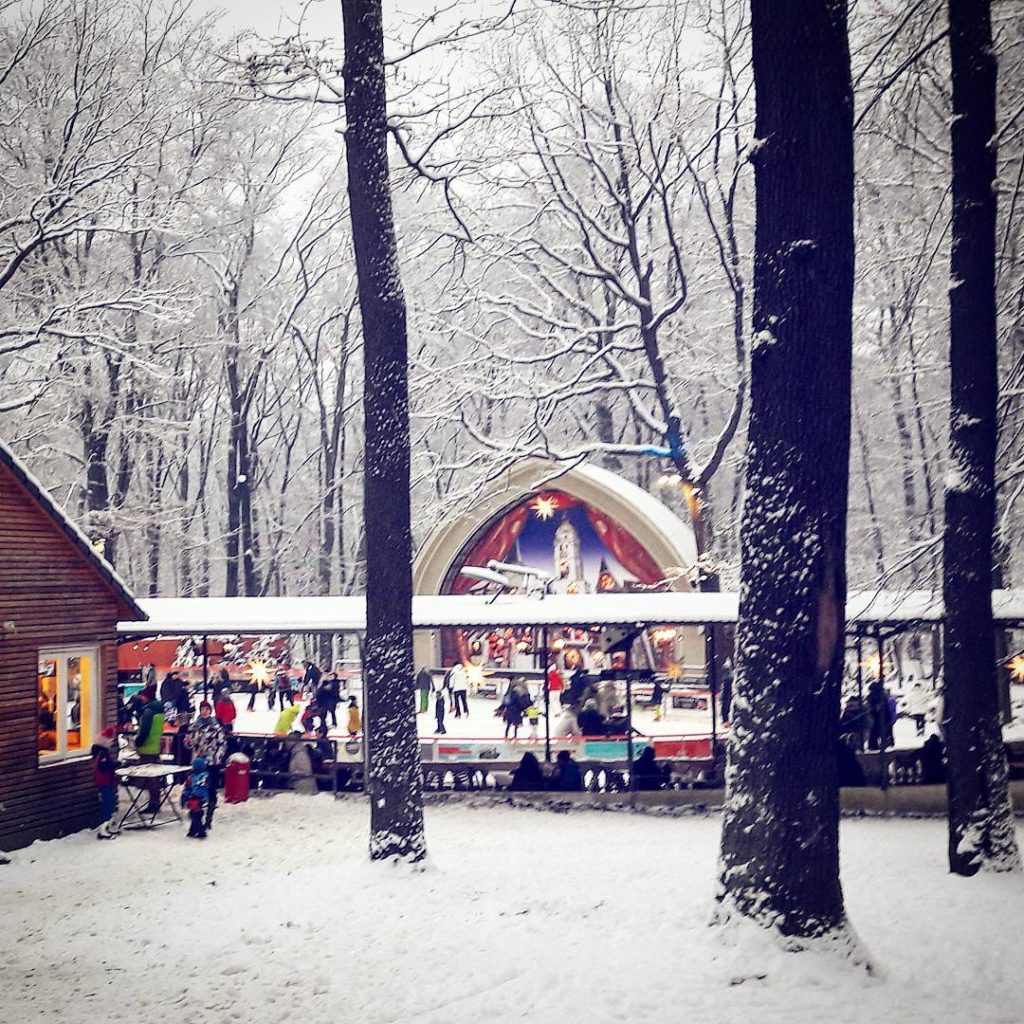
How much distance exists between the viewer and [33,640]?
16.0 m

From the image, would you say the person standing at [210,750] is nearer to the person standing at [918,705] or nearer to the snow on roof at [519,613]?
the snow on roof at [519,613]

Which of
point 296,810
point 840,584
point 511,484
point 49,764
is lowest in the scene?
point 296,810

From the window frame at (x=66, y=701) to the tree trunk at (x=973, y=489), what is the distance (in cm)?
1284

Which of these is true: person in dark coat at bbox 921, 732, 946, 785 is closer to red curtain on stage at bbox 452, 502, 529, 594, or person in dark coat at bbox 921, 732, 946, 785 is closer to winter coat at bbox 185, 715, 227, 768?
winter coat at bbox 185, 715, 227, 768

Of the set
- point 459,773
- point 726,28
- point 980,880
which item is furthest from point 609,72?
point 980,880

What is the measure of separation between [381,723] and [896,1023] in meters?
6.99

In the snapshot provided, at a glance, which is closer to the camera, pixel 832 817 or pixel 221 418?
pixel 832 817

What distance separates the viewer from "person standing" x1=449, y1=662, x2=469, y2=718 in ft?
89.1

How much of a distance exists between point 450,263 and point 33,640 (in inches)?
767

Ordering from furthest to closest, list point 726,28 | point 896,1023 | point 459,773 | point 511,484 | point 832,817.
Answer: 1. point 511,484
2. point 726,28
3. point 459,773
4. point 832,817
5. point 896,1023

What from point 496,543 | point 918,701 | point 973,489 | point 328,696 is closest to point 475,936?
point 973,489

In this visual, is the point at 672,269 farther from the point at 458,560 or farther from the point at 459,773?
the point at 459,773

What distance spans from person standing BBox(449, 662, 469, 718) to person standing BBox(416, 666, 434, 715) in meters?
0.68

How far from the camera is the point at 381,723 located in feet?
41.4
